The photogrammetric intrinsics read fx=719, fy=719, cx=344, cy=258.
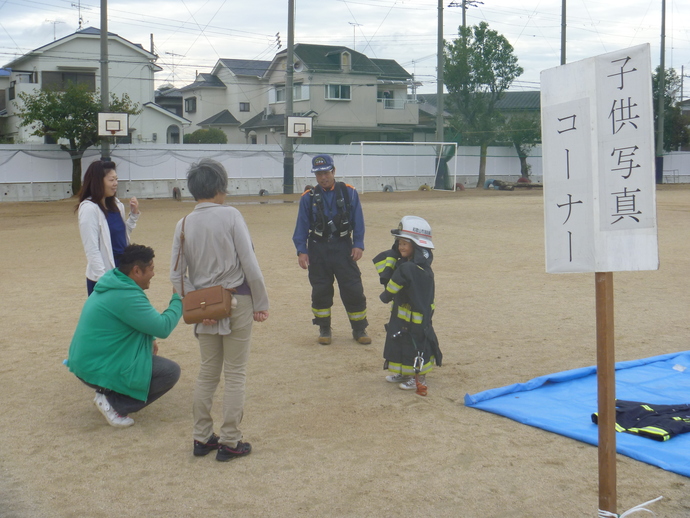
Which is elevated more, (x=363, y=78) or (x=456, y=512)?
(x=363, y=78)

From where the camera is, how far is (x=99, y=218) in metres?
5.11

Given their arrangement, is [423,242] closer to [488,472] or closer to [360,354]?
[360,354]

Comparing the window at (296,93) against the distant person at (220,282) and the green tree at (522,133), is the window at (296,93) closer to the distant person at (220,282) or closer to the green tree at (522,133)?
the green tree at (522,133)

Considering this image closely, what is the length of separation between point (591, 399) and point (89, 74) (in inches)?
1453

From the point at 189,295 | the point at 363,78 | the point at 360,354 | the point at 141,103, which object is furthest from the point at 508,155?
the point at 189,295

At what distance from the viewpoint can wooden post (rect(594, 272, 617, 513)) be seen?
3.14 metres

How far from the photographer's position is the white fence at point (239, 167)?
27156mm

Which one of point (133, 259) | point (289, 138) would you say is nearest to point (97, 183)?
point (133, 259)

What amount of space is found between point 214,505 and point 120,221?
2.61 m

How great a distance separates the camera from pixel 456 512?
345cm

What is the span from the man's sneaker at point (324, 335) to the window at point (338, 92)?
37.5 meters

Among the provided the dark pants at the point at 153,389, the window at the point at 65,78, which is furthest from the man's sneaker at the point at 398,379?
the window at the point at 65,78

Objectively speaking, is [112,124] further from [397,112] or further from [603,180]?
[603,180]

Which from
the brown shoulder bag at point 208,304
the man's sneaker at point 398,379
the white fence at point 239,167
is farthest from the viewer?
the white fence at point 239,167
